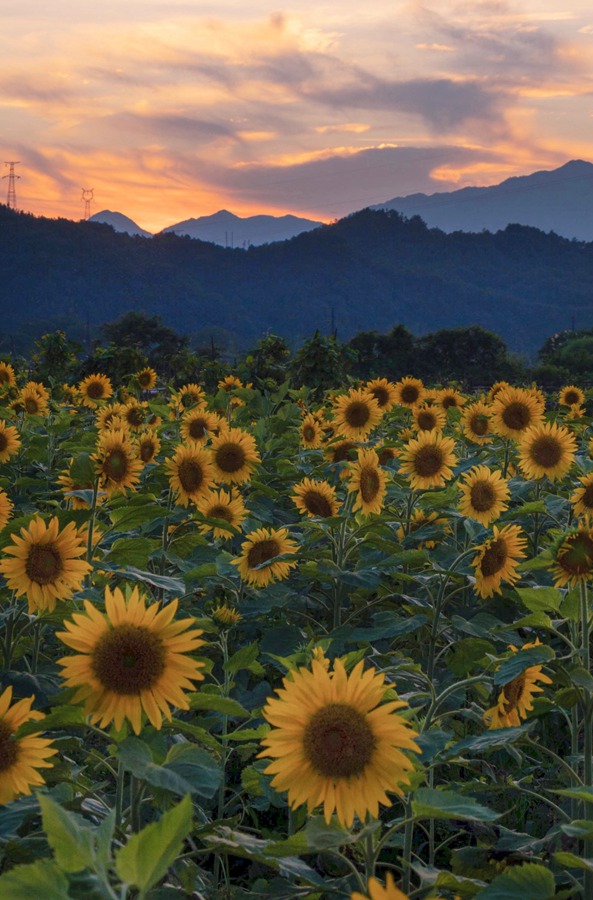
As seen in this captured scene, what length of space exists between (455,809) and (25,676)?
63.6 inches

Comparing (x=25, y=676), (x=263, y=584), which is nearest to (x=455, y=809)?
(x=25, y=676)

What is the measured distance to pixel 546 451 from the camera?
19.1 ft

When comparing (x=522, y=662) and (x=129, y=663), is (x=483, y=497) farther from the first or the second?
(x=129, y=663)

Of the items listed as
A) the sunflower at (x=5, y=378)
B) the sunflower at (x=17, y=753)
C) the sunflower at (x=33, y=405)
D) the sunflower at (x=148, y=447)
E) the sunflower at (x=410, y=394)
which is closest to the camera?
the sunflower at (x=17, y=753)

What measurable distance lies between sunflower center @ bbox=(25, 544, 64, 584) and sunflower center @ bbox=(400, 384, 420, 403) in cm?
677

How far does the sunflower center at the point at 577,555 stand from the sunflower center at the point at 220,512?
2.42 metres

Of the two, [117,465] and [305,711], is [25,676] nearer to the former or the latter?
[305,711]

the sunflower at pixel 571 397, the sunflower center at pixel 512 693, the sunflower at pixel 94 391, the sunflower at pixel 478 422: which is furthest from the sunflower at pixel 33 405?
the sunflower center at pixel 512 693

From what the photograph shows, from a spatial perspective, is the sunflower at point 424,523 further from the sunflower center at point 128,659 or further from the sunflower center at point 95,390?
the sunflower center at point 95,390

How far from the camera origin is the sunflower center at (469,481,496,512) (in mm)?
4984

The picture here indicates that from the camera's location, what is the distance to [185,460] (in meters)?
5.27

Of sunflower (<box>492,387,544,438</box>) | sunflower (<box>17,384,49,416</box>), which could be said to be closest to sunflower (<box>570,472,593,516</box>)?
sunflower (<box>492,387,544,438</box>)

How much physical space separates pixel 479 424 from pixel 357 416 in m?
1.13

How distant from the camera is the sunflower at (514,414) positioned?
22.5 feet
